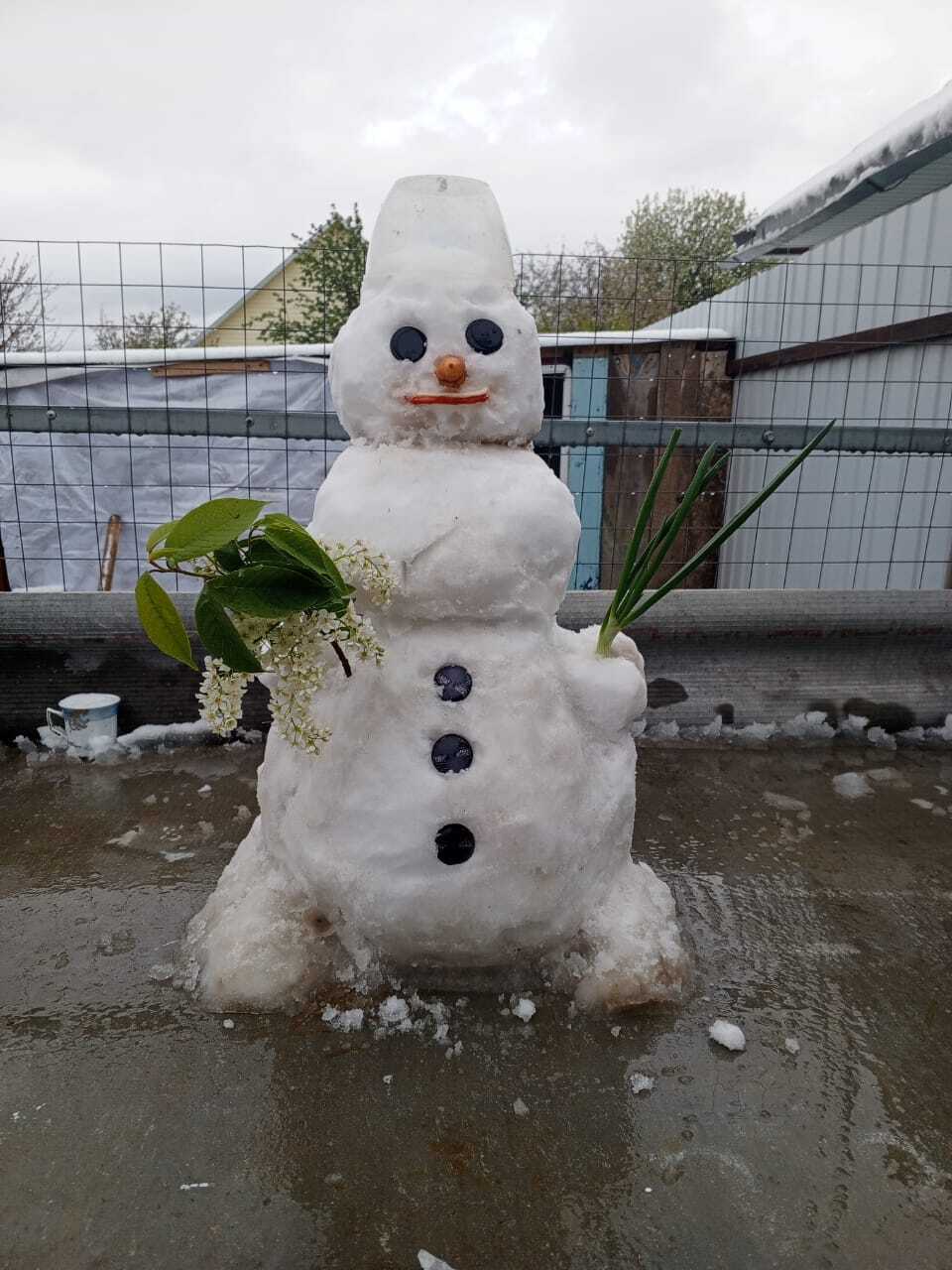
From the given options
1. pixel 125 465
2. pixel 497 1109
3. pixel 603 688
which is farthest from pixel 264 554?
pixel 125 465

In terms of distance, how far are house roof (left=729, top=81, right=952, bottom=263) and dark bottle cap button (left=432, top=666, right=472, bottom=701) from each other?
2.57 m

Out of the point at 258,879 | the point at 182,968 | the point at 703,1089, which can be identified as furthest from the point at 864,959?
the point at 182,968

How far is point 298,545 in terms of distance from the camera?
1.65 m

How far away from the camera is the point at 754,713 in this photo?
3.82 meters

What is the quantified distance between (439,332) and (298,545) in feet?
2.07

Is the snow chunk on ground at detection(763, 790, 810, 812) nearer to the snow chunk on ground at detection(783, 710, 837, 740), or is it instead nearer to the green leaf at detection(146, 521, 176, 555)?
the snow chunk on ground at detection(783, 710, 837, 740)

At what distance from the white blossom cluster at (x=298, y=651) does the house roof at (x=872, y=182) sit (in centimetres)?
266

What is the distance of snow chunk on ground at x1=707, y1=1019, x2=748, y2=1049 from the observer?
1.93 m

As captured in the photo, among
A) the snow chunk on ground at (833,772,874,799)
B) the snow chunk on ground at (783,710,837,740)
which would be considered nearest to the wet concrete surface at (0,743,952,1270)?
the snow chunk on ground at (833,772,874,799)

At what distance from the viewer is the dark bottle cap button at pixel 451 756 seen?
1.92 meters

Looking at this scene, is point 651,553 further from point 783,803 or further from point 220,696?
→ point 783,803

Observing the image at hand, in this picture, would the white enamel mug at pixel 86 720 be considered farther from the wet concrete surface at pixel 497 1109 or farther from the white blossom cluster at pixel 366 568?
the white blossom cluster at pixel 366 568

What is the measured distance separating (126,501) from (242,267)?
3.18m

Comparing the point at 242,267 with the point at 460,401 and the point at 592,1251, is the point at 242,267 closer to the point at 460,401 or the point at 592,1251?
the point at 460,401
